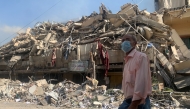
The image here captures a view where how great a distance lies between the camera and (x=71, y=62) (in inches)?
547

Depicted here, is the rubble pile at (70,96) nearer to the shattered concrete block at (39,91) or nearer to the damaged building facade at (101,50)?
the shattered concrete block at (39,91)

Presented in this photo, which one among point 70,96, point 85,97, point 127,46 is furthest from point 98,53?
point 127,46

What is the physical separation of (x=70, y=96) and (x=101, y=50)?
10.4 feet

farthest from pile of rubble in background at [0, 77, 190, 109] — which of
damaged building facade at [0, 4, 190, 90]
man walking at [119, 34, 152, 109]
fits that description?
man walking at [119, 34, 152, 109]

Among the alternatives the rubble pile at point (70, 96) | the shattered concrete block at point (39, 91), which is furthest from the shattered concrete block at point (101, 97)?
the shattered concrete block at point (39, 91)

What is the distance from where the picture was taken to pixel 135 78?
8.96ft

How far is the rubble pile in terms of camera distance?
9.27m

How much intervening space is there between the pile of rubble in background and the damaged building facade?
65.9 inches

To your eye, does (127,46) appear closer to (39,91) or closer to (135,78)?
(135,78)

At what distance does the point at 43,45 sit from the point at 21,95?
4930 mm

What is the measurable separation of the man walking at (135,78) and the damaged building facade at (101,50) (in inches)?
333

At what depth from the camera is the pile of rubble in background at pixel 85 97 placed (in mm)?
8766

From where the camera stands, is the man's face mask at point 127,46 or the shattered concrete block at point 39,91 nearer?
the man's face mask at point 127,46

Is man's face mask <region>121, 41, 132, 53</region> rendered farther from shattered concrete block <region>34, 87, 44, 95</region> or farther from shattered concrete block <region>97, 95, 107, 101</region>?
shattered concrete block <region>34, 87, 44, 95</region>
